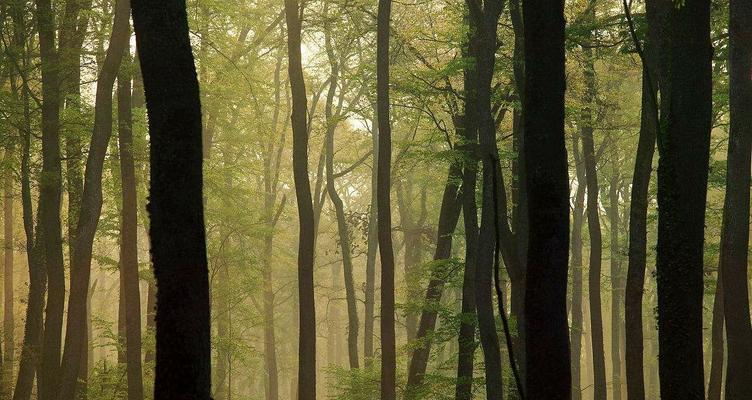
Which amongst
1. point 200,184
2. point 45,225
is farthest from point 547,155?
point 45,225

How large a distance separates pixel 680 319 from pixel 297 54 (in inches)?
472

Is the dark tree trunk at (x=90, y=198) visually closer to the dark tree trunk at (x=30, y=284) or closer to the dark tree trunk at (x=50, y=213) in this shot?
the dark tree trunk at (x=50, y=213)

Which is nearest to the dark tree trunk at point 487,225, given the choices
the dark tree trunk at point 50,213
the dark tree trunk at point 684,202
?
the dark tree trunk at point 684,202

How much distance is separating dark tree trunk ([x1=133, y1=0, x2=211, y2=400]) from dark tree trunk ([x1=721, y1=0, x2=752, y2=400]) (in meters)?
9.89

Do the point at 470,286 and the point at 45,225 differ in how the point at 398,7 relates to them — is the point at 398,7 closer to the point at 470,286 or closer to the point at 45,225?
→ the point at 470,286

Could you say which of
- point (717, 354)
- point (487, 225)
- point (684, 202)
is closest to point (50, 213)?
point (487, 225)

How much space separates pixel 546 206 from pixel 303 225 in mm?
10041

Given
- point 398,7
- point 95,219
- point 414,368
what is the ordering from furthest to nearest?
point 398,7
point 414,368
point 95,219

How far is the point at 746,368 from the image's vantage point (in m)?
12.2

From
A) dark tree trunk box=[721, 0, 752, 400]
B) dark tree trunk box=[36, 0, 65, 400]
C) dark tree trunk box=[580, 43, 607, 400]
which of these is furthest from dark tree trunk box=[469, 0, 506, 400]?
dark tree trunk box=[36, 0, 65, 400]

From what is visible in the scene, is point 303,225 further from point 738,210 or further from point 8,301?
point 8,301

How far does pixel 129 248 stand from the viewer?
16.6m

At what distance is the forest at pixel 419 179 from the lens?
5387 millimetres

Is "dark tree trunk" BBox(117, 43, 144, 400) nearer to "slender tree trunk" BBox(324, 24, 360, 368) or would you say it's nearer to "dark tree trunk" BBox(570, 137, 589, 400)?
"slender tree trunk" BBox(324, 24, 360, 368)
